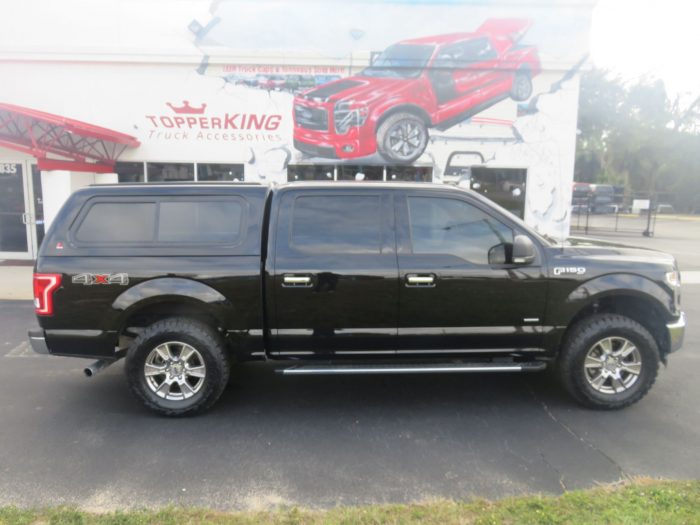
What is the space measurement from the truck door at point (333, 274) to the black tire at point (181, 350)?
46 centimetres

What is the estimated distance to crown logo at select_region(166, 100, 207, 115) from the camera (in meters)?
12.1

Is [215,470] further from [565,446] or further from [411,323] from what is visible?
[565,446]

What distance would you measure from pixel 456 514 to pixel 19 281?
32.3 ft

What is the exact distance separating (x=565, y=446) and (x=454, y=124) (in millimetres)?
10102

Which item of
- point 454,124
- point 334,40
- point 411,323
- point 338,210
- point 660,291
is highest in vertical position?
point 334,40

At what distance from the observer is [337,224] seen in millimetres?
4234

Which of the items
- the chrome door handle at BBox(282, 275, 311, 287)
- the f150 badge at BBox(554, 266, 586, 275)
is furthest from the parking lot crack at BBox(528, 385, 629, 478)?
the chrome door handle at BBox(282, 275, 311, 287)

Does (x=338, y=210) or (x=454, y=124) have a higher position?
(x=454, y=124)

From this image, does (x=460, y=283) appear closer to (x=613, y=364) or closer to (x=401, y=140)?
(x=613, y=364)

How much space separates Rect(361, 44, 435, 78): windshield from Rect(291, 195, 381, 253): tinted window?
8.93 metres

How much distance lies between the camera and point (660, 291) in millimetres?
4242

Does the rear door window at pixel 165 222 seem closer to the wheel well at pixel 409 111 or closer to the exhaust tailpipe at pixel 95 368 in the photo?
the exhaust tailpipe at pixel 95 368

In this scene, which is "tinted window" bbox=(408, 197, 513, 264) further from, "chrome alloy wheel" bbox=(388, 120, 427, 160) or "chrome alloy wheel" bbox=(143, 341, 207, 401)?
"chrome alloy wheel" bbox=(388, 120, 427, 160)

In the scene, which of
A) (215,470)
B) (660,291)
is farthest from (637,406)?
(215,470)
